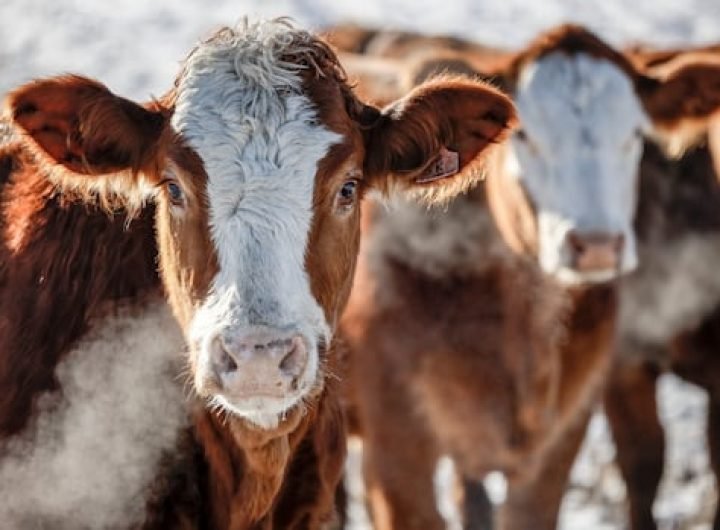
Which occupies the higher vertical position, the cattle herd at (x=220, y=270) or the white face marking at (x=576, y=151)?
the cattle herd at (x=220, y=270)

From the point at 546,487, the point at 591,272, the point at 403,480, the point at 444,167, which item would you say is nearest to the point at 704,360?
the point at 546,487

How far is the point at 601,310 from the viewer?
724 cm

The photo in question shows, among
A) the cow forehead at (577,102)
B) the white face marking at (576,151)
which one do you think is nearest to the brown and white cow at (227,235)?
the white face marking at (576,151)

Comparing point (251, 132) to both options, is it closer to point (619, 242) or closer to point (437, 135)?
point (437, 135)

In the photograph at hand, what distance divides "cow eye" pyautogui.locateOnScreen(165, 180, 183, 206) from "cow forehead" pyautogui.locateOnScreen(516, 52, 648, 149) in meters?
2.51

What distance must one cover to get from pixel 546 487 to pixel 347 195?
272cm

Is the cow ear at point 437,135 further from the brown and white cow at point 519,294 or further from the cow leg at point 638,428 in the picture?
the cow leg at point 638,428

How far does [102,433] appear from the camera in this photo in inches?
192

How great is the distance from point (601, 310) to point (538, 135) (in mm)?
788

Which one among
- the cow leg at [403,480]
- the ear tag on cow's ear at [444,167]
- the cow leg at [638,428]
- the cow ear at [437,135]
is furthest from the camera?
the cow leg at [638,428]

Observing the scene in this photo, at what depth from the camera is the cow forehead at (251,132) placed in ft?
14.8

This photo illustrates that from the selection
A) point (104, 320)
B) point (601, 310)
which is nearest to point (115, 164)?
point (104, 320)

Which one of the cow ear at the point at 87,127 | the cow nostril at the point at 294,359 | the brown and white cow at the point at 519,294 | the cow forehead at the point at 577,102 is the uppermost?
the cow ear at the point at 87,127

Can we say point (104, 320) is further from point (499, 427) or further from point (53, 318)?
point (499, 427)
